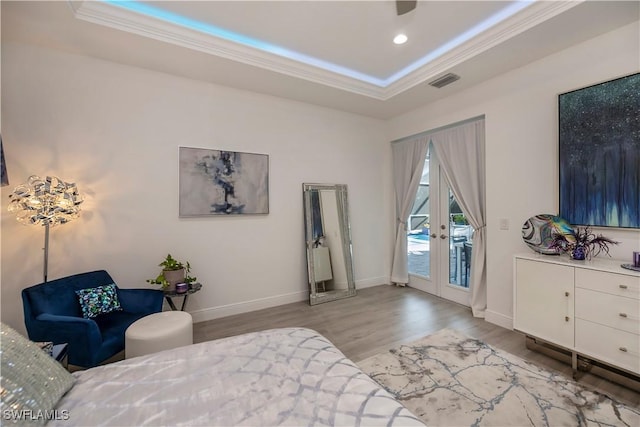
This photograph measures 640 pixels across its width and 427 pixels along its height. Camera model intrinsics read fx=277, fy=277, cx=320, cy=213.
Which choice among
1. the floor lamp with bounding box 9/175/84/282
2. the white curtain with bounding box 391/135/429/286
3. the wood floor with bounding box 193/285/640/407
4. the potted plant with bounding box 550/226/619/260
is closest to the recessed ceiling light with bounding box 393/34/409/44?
the white curtain with bounding box 391/135/429/286

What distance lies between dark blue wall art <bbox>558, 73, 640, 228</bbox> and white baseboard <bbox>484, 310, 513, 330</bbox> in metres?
1.29

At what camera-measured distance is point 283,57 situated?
121 inches

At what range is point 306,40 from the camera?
114 inches

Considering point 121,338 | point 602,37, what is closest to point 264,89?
point 121,338

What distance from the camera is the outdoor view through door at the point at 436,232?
13.0ft

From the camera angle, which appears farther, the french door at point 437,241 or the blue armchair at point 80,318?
the french door at point 437,241

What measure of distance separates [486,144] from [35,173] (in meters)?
4.82

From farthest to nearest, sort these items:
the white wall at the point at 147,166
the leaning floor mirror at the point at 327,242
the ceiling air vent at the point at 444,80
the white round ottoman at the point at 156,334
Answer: the leaning floor mirror at the point at 327,242, the ceiling air vent at the point at 444,80, the white wall at the point at 147,166, the white round ottoman at the point at 156,334

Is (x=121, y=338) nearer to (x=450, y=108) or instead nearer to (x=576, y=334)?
(x=576, y=334)

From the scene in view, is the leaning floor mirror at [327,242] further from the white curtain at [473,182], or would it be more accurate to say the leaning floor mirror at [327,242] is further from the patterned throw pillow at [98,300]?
the patterned throw pillow at [98,300]

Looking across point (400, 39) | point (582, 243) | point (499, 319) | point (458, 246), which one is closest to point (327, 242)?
point (458, 246)

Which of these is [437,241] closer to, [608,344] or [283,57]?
[608,344]

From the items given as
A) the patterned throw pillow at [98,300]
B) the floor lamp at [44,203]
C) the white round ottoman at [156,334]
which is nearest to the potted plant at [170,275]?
the patterned throw pillow at [98,300]

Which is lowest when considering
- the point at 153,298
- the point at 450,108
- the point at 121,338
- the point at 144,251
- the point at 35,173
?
the point at 121,338
